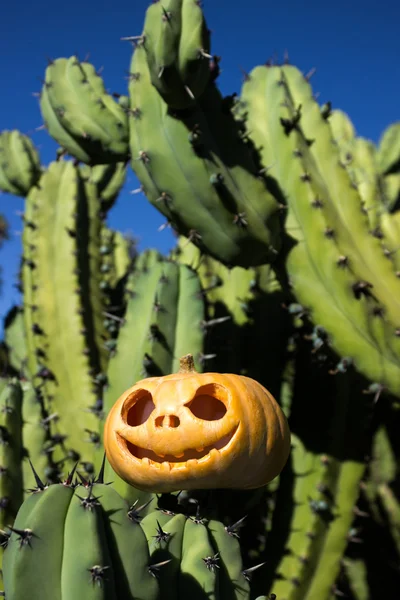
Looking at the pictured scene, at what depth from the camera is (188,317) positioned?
7.81 ft

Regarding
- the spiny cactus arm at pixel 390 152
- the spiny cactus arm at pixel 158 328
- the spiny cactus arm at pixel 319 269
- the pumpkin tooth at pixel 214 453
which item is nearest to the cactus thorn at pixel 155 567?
the pumpkin tooth at pixel 214 453

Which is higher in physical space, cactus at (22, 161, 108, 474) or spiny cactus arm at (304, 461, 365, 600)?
cactus at (22, 161, 108, 474)

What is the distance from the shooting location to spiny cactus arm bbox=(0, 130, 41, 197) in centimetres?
395

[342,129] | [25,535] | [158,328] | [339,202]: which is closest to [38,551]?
[25,535]

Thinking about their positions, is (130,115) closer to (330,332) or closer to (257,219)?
(257,219)

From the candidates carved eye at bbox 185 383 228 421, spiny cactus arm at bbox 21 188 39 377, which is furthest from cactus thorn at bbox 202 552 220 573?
spiny cactus arm at bbox 21 188 39 377

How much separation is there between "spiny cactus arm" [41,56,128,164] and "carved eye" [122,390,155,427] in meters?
1.45

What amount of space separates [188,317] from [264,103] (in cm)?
117

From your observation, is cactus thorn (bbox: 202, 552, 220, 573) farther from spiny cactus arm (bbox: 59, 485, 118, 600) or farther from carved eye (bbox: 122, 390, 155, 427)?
carved eye (bbox: 122, 390, 155, 427)

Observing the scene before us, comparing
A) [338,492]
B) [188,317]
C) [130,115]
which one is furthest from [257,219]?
[338,492]

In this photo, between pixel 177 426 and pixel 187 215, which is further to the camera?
pixel 187 215

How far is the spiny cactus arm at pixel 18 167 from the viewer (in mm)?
3947

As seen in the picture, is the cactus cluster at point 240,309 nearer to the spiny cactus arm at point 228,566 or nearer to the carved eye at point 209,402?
the spiny cactus arm at point 228,566

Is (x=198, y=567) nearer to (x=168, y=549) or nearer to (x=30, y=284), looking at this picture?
(x=168, y=549)
